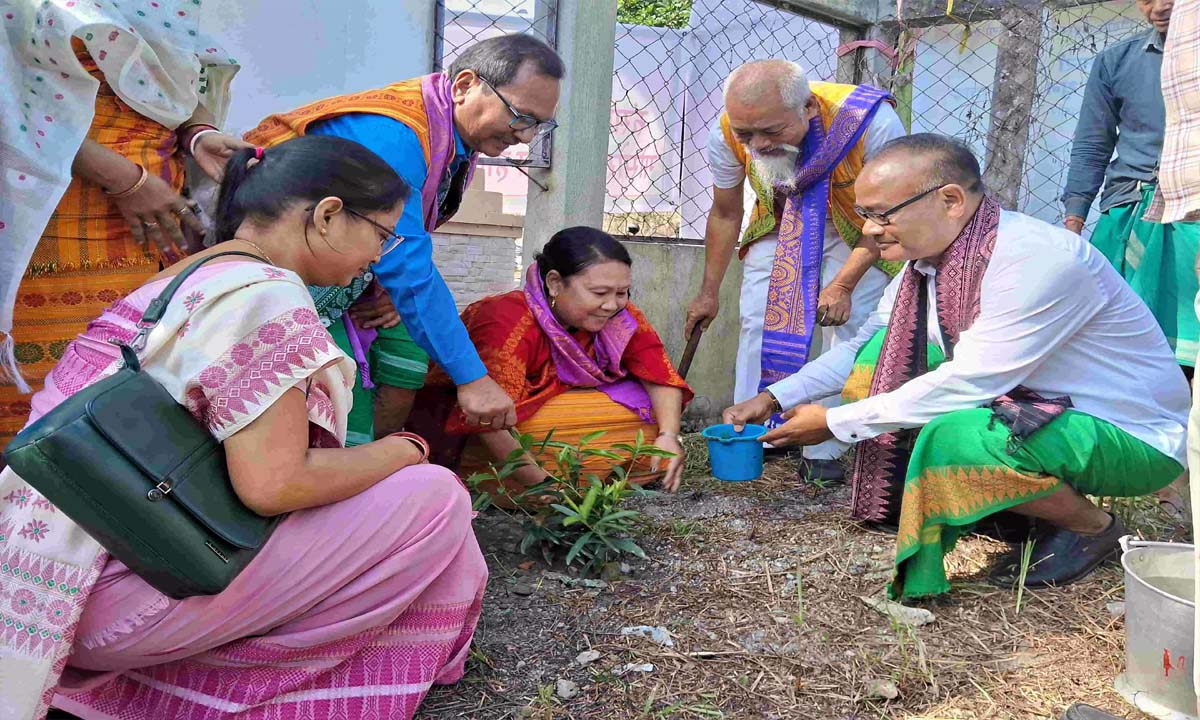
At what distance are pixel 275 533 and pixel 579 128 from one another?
10.0ft

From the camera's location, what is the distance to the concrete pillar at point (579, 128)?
4.52 meters

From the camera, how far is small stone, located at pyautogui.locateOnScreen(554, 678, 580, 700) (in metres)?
2.36

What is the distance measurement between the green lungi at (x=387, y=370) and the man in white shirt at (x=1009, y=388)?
1305 millimetres

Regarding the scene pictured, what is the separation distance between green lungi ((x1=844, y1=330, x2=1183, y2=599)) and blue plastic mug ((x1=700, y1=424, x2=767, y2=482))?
71cm

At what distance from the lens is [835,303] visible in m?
4.15

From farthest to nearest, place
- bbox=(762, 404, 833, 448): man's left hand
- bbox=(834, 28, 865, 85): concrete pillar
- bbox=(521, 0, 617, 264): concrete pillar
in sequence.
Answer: bbox=(834, 28, 865, 85): concrete pillar, bbox=(521, 0, 617, 264): concrete pillar, bbox=(762, 404, 833, 448): man's left hand

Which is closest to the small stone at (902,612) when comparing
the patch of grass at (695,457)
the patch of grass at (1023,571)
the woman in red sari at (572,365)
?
the patch of grass at (1023,571)

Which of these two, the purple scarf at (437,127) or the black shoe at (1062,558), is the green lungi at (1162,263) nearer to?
the black shoe at (1062,558)

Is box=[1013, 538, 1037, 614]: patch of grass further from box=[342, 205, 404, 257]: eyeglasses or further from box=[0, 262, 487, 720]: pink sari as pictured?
box=[342, 205, 404, 257]: eyeglasses

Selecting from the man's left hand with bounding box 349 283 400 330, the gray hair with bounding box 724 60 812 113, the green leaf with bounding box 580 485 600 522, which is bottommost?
the green leaf with bounding box 580 485 600 522

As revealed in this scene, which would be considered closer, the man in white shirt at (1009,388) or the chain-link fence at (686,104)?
the man in white shirt at (1009,388)

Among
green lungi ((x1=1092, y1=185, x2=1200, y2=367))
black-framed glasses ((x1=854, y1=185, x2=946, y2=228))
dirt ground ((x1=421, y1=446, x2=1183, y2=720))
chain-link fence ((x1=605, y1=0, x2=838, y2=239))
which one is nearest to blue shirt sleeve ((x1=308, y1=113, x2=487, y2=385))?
dirt ground ((x1=421, y1=446, x2=1183, y2=720))

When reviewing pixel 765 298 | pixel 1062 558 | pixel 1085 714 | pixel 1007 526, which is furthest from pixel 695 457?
pixel 1085 714

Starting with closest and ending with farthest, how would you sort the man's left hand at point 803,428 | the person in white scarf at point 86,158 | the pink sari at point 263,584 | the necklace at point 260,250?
the pink sari at point 263,584 < the necklace at point 260,250 < the person in white scarf at point 86,158 < the man's left hand at point 803,428
